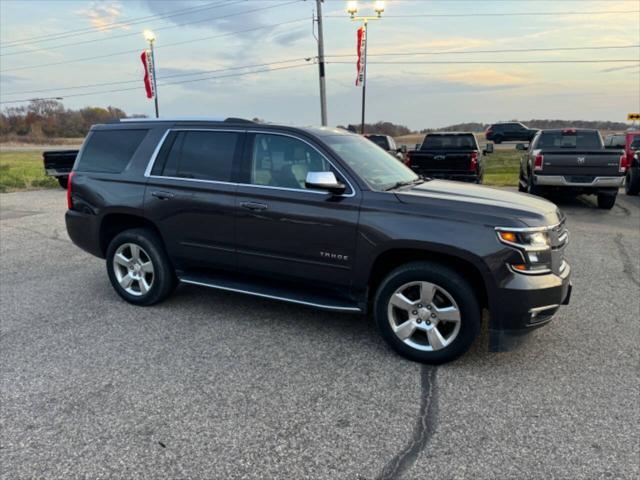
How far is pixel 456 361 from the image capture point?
3732 mm

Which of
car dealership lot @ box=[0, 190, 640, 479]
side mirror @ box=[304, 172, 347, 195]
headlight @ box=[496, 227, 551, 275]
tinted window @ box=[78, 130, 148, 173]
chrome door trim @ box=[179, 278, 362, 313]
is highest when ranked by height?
tinted window @ box=[78, 130, 148, 173]

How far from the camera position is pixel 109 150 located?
5059 millimetres

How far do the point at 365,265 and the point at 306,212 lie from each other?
2.18 ft

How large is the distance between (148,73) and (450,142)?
2041 cm

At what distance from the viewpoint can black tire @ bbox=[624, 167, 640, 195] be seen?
13.5 metres

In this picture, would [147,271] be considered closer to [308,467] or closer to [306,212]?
[306,212]

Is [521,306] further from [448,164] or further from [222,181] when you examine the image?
[448,164]

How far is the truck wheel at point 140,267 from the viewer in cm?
479

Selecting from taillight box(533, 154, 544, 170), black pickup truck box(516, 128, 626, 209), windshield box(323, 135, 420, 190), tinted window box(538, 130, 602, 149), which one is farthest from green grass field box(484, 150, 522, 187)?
windshield box(323, 135, 420, 190)

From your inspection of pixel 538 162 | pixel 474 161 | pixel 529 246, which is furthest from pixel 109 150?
pixel 474 161

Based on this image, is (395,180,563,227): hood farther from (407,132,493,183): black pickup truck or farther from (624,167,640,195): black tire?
(624,167,640,195): black tire

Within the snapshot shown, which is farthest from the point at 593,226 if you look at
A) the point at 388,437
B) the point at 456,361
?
the point at 388,437

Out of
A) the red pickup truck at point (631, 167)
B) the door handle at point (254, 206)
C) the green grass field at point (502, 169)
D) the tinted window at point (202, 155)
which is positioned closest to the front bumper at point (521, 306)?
the door handle at point (254, 206)

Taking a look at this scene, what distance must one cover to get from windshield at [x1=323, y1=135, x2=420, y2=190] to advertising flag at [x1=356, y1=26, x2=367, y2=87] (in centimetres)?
2239
